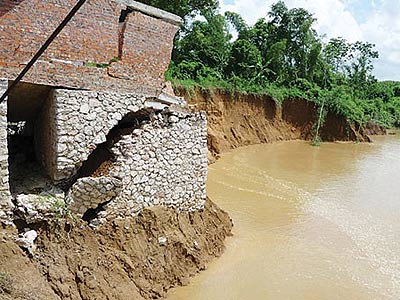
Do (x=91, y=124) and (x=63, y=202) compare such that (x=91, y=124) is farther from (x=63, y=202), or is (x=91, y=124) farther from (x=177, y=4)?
(x=177, y=4)

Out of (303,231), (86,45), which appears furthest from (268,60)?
(86,45)

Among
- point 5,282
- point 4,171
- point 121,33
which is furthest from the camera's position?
point 121,33

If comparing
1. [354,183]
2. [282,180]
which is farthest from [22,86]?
[354,183]

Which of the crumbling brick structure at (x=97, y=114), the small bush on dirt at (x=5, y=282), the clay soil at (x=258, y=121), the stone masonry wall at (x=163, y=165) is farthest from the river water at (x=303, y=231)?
the small bush on dirt at (x=5, y=282)

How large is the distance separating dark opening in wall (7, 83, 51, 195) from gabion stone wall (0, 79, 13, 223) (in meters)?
0.54

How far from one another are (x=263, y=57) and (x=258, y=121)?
19.0ft

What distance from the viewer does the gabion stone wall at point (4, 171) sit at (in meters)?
6.07

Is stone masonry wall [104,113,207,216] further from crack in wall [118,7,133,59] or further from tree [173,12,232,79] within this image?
tree [173,12,232,79]

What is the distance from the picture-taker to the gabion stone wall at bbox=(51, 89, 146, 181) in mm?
6668

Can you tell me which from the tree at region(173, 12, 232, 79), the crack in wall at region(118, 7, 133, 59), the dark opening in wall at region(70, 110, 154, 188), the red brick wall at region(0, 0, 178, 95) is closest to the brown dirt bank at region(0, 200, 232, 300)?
the dark opening in wall at region(70, 110, 154, 188)

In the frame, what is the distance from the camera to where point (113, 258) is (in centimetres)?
679

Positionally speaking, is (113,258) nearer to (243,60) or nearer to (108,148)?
(108,148)

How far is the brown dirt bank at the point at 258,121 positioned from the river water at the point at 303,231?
1.46m

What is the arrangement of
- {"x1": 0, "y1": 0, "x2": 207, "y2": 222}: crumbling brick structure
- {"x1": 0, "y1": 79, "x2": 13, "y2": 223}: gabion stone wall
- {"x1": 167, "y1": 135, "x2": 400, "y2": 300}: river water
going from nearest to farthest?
{"x1": 0, "y1": 79, "x2": 13, "y2": 223}: gabion stone wall → {"x1": 0, "y1": 0, "x2": 207, "y2": 222}: crumbling brick structure → {"x1": 167, "y1": 135, "x2": 400, "y2": 300}: river water
